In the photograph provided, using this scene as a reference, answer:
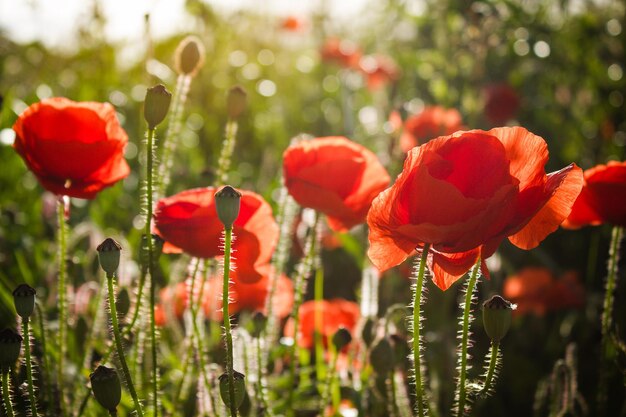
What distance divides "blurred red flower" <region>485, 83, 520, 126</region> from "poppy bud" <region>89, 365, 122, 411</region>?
255cm

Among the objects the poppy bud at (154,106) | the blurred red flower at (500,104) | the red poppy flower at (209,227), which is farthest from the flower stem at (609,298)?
the blurred red flower at (500,104)

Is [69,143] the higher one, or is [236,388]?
[69,143]

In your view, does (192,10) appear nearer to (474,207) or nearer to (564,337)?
(564,337)

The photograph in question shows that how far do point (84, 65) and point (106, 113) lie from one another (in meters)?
3.84

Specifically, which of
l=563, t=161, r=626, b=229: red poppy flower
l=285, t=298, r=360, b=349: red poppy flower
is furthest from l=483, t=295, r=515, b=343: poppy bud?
l=285, t=298, r=360, b=349: red poppy flower

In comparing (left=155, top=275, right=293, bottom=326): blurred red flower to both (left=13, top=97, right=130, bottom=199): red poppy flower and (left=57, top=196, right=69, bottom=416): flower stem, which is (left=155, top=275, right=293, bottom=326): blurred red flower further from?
(left=13, top=97, right=130, bottom=199): red poppy flower

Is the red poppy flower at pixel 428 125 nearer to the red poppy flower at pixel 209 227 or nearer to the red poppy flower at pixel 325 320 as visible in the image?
the red poppy flower at pixel 325 320

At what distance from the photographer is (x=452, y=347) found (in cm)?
215

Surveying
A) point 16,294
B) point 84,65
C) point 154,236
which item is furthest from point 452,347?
point 84,65

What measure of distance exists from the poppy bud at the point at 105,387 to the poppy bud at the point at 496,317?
52 centimetres

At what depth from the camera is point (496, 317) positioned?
3.12ft

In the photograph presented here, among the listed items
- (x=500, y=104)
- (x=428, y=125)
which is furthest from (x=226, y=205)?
(x=500, y=104)

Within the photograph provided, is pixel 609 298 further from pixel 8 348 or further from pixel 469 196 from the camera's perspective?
pixel 8 348

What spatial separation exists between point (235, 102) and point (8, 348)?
2.23ft
